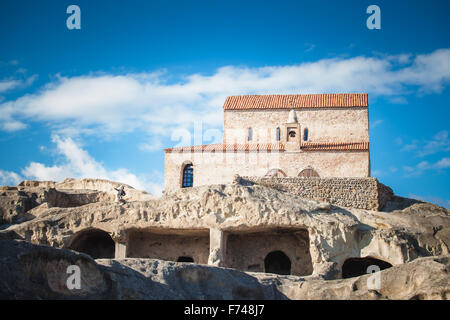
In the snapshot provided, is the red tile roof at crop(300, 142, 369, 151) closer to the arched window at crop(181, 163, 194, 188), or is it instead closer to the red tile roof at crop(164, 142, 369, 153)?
the red tile roof at crop(164, 142, 369, 153)

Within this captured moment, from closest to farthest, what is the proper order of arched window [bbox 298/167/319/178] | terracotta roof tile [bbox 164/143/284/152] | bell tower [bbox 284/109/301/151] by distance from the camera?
arched window [bbox 298/167/319/178], bell tower [bbox 284/109/301/151], terracotta roof tile [bbox 164/143/284/152]

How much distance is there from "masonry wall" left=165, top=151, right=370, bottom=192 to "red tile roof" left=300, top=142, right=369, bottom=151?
228 millimetres

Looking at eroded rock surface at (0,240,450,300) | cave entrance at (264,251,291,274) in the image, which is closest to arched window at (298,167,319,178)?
cave entrance at (264,251,291,274)

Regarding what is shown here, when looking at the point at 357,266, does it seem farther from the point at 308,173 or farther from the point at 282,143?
the point at 282,143

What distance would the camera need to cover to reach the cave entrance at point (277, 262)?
20797 mm

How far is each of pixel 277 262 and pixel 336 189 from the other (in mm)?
3846

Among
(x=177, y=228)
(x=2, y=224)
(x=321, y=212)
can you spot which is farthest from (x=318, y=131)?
(x=2, y=224)

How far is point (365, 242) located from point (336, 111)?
529 inches

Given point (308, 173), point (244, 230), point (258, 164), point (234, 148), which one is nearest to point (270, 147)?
point (258, 164)

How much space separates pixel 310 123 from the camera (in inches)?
1216

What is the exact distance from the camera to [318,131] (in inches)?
1208

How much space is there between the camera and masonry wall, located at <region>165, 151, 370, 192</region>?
90.6ft

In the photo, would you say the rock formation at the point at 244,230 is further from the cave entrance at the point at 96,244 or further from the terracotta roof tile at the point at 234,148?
the terracotta roof tile at the point at 234,148
